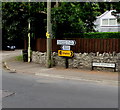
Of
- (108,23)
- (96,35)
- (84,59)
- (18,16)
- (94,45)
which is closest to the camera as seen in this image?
(94,45)

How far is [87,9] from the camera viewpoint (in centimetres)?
1838

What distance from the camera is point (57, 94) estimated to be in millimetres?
8148

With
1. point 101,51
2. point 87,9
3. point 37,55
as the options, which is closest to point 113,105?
point 101,51

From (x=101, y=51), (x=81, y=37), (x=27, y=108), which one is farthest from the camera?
(x=81, y=37)

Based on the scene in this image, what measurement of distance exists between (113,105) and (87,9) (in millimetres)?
12744

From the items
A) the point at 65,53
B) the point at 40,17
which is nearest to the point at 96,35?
the point at 65,53

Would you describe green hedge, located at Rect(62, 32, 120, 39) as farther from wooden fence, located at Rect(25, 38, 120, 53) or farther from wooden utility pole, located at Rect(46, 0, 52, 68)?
wooden utility pole, located at Rect(46, 0, 52, 68)

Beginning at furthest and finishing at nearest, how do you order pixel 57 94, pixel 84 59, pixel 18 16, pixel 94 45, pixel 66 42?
pixel 18 16, pixel 66 42, pixel 84 59, pixel 94 45, pixel 57 94

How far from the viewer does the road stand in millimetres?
6879

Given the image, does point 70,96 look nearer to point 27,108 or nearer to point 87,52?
point 27,108

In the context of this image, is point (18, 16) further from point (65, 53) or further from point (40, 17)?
point (65, 53)

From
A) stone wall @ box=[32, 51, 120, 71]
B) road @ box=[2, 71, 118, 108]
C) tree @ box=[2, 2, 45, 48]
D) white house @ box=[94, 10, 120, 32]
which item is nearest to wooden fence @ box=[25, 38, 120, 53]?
stone wall @ box=[32, 51, 120, 71]

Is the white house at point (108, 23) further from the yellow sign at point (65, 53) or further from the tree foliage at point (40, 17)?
the yellow sign at point (65, 53)

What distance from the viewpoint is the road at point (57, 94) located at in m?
6.88
